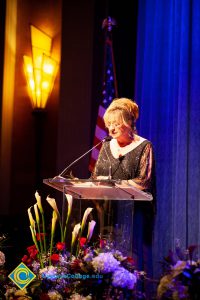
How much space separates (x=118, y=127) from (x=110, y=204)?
0.73 m

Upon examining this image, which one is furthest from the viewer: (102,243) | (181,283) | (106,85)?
(106,85)

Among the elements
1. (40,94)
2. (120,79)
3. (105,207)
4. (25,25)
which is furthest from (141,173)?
(25,25)

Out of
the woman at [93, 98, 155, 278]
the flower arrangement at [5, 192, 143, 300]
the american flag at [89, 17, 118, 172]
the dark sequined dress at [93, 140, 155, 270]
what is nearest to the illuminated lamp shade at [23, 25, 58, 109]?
the american flag at [89, 17, 118, 172]

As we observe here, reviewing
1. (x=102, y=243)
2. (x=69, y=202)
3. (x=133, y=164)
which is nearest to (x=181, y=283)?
(x=102, y=243)

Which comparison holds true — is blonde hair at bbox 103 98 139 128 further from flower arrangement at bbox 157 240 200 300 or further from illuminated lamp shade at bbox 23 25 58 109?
illuminated lamp shade at bbox 23 25 58 109

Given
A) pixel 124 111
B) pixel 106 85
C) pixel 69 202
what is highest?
pixel 106 85

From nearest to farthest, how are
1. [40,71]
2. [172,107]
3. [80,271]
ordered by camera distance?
[80,271] → [172,107] → [40,71]

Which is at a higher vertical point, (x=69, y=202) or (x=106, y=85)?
(x=106, y=85)

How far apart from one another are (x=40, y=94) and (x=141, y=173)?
281 cm

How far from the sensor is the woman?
11.5ft

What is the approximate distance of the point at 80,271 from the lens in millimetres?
2654

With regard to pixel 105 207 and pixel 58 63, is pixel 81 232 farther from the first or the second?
pixel 58 63

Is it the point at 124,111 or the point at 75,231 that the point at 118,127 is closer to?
the point at 124,111

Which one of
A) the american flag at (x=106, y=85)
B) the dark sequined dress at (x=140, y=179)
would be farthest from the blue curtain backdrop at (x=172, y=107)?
the dark sequined dress at (x=140, y=179)
